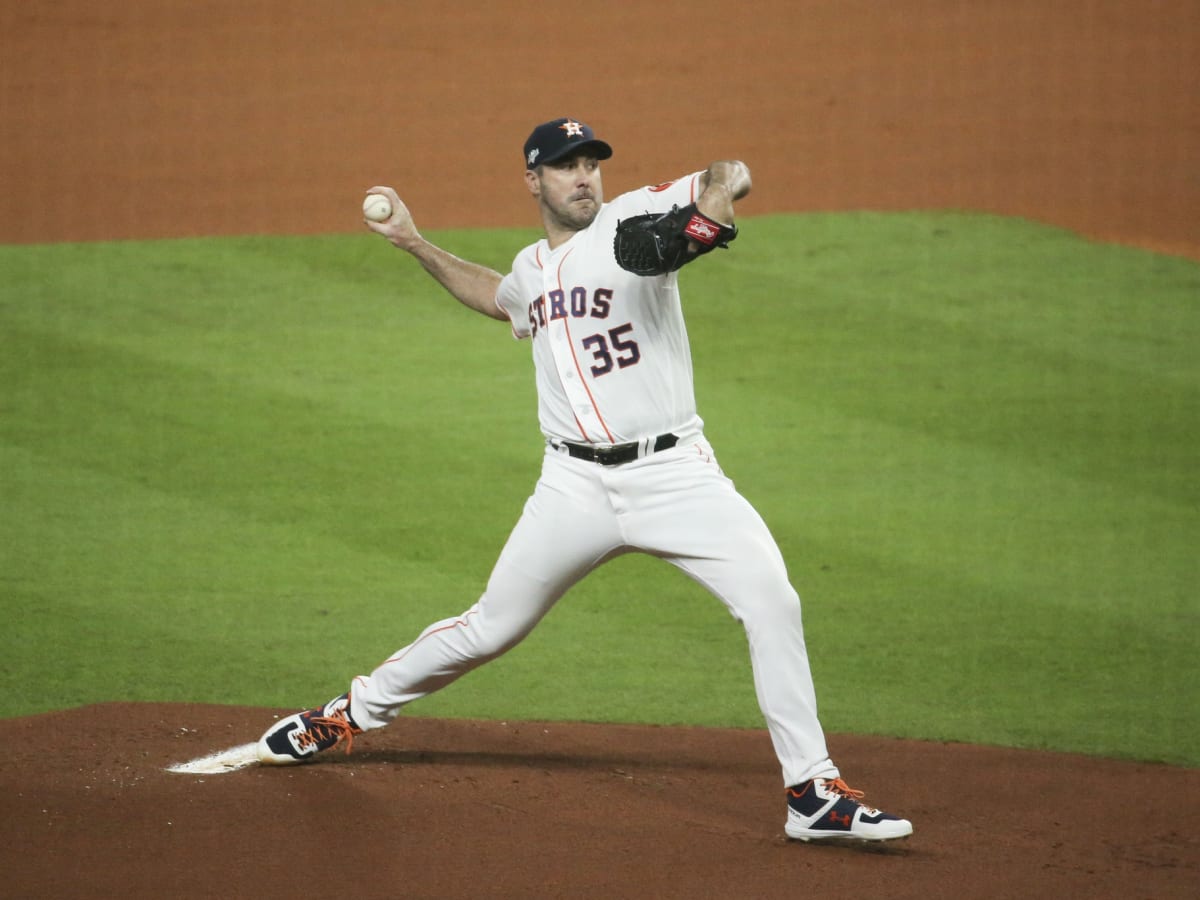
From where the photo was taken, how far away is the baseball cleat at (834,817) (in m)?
3.87

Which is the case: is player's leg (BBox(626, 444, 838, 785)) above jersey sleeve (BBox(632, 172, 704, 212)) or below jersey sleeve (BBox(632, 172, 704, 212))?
below

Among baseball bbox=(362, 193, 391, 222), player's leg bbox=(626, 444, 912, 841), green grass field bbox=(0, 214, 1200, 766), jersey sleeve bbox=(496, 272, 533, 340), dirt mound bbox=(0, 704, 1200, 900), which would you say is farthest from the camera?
green grass field bbox=(0, 214, 1200, 766)

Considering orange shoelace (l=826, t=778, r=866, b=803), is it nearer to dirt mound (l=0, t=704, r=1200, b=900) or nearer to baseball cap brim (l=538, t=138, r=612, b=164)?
dirt mound (l=0, t=704, r=1200, b=900)

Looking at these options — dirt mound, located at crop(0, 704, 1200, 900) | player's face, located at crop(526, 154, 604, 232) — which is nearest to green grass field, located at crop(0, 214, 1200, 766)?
dirt mound, located at crop(0, 704, 1200, 900)

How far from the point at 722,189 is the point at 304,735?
1893mm

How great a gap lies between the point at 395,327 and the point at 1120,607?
4.73 m

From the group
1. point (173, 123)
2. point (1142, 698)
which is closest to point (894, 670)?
point (1142, 698)

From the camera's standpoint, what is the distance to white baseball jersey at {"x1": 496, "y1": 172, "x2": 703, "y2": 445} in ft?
13.6

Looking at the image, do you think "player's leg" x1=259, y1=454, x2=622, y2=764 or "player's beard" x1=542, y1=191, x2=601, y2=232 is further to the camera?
"player's beard" x1=542, y1=191, x2=601, y2=232

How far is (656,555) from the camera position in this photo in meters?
4.15

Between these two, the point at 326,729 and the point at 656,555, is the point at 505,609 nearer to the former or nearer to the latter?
the point at 656,555

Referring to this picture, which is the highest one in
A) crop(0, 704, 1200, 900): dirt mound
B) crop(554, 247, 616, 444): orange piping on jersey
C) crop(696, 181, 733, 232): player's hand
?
crop(696, 181, 733, 232): player's hand

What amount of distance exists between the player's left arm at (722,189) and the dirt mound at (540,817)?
1.54 meters

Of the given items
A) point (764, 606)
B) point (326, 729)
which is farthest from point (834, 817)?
point (326, 729)
